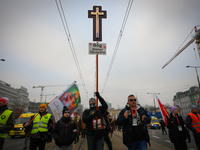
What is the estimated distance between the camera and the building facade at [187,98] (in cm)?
7040

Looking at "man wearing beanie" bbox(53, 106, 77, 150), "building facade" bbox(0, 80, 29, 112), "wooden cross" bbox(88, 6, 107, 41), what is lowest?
"man wearing beanie" bbox(53, 106, 77, 150)

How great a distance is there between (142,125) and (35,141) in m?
2.83

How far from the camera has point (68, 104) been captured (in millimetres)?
6711

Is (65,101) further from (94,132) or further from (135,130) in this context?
(135,130)

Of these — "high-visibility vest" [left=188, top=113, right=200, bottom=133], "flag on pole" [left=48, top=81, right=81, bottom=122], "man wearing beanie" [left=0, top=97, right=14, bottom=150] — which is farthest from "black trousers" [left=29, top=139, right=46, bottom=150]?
"high-visibility vest" [left=188, top=113, right=200, bottom=133]

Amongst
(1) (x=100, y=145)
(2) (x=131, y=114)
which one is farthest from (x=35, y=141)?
(2) (x=131, y=114)

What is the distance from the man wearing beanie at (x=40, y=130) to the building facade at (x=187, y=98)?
7953 centimetres

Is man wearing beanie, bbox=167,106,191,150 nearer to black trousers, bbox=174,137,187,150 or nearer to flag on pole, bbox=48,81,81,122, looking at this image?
black trousers, bbox=174,137,187,150

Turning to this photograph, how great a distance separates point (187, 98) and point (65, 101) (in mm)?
89674

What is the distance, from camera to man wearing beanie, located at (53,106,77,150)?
350 centimetres

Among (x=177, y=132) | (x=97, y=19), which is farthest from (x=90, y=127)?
(x=97, y=19)

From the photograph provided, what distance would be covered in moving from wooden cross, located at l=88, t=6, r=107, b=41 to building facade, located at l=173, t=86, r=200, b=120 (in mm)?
78139

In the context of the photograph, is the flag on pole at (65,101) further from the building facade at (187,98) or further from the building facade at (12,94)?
the building facade at (187,98)

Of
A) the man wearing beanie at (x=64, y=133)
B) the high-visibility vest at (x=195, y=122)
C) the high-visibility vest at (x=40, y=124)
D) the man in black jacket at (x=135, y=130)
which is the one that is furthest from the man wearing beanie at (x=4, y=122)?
the high-visibility vest at (x=195, y=122)
